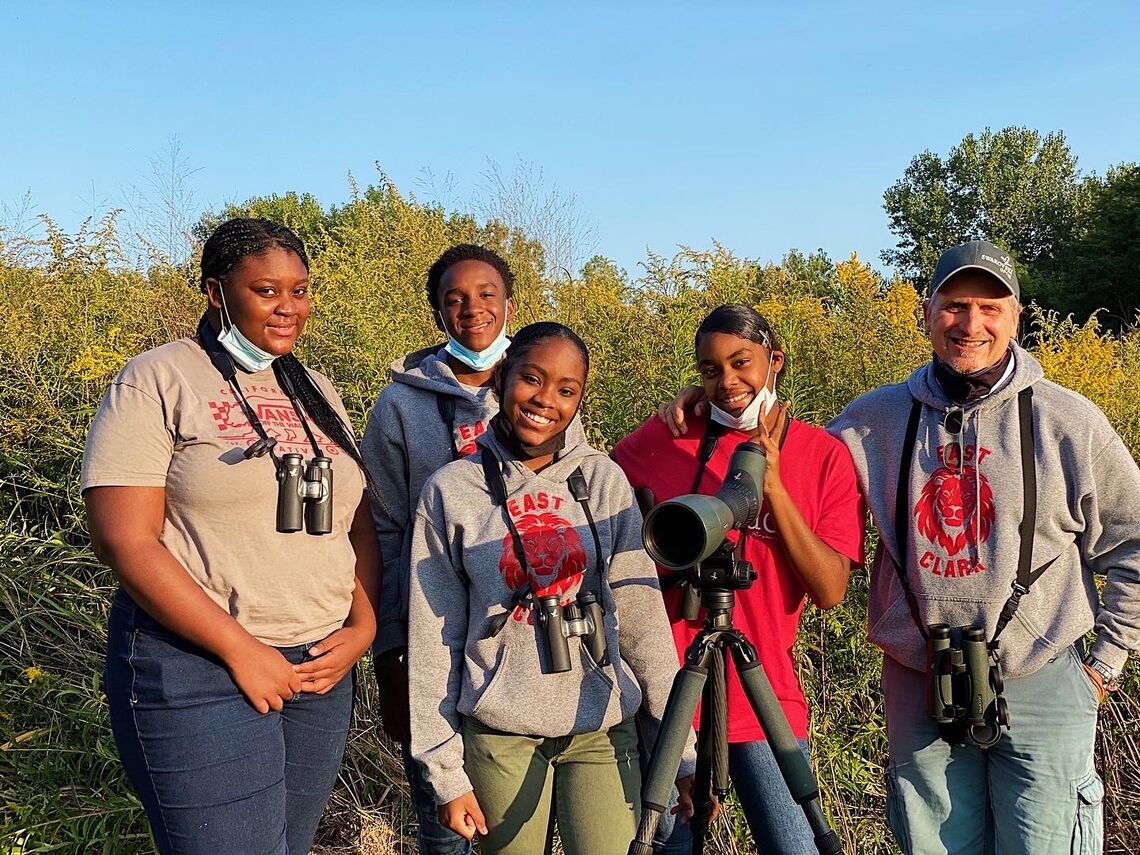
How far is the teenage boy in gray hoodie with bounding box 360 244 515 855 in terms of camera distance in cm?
236

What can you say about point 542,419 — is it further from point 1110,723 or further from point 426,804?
point 1110,723

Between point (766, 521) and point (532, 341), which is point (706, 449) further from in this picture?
point (532, 341)

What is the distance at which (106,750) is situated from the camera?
3264 millimetres

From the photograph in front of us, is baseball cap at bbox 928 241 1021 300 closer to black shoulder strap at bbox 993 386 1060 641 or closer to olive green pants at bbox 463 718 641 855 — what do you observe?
black shoulder strap at bbox 993 386 1060 641

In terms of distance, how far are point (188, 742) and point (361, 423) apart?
1941 mm

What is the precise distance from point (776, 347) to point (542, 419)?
23.2 inches

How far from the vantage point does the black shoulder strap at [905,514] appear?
7.39ft

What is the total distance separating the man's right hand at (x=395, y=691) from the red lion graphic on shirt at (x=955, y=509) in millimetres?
1282

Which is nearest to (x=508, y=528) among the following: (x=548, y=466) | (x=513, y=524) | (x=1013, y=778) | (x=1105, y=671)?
(x=513, y=524)

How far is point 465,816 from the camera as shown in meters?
1.96

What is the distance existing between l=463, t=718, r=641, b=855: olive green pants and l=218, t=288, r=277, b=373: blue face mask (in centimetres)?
90

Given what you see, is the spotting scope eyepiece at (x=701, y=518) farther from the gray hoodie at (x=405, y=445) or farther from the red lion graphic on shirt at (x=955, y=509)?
the gray hoodie at (x=405, y=445)

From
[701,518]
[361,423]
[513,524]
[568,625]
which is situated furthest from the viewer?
[361,423]

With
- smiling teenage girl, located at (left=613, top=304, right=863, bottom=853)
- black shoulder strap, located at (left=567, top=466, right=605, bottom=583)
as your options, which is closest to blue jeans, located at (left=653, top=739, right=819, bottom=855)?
smiling teenage girl, located at (left=613, top=304, right=863, bottom=853)
